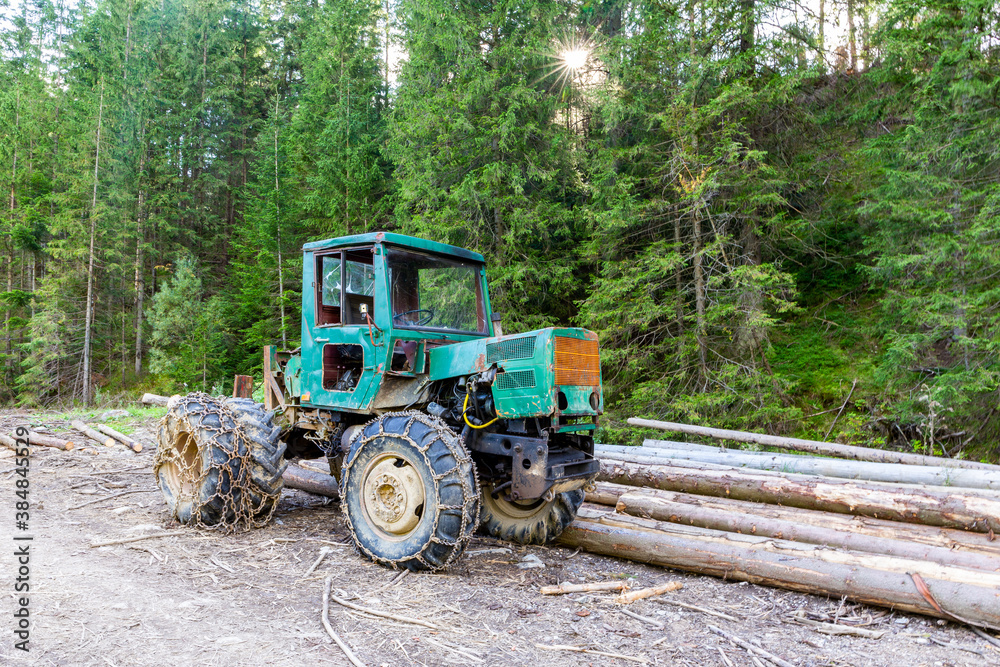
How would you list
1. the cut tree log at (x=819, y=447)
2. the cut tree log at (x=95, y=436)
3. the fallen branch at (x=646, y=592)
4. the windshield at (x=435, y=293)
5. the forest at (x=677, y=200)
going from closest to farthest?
the fallen branch at (x=646, y=592) < the windshield at (x=435, y=293) < the cut tree log at (x=819, y=447) < the forest at (x=677, y=200) < the cut tree log at (x=95, y=436)

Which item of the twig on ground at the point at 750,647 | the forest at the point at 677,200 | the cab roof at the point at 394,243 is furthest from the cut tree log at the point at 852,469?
the cab roof at the point at 394,243

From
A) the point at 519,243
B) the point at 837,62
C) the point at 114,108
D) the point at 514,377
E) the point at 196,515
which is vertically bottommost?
the point at 196,515

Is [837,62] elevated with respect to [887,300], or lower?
elevated

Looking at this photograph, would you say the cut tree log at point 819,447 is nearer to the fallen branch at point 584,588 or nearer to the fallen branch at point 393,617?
the fallen branch at point 584,588

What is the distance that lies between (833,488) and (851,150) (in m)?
10.4

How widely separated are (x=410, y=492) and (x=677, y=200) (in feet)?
31.2

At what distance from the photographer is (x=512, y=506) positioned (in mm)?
5891

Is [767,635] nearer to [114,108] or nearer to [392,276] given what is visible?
[392,276]

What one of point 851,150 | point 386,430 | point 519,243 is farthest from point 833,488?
point 851,150

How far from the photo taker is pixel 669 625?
4.05 meters

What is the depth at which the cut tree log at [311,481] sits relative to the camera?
24.1 feet

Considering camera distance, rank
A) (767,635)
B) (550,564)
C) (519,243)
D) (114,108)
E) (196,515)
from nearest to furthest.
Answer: (767,635) → (550,564) → (196,515) → (519,243) → (114,108)

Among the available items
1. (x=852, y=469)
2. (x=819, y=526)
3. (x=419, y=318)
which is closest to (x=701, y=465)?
(x=852, y=469)

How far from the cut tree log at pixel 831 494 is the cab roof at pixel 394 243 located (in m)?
3.40
